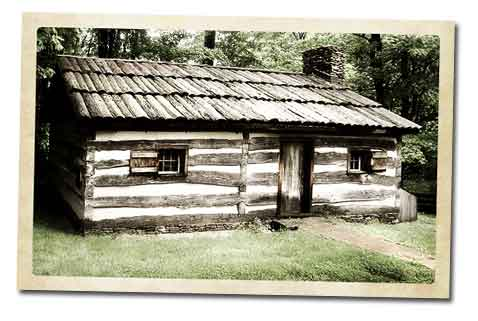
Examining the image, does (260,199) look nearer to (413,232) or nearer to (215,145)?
(215,145)

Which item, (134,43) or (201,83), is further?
(201,83)

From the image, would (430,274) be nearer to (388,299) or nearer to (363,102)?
(388,299)

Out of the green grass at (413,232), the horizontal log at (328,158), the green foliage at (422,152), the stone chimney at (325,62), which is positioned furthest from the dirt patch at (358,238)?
the stone chimney at (325,62)

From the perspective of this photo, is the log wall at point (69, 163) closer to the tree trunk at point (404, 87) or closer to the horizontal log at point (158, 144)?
the horizontal log at point (158, 144)

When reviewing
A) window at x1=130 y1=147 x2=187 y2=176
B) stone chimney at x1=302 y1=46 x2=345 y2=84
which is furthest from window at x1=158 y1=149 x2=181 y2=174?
stone chimney at x1=302 y1=46 x2=345 y2=84

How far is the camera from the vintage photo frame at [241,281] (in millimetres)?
4004

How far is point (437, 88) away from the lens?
4066mm

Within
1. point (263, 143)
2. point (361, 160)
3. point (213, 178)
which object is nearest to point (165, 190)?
point (213, 178)

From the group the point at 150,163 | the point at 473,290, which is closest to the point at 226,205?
the point at 150,163

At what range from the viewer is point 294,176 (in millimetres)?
4582

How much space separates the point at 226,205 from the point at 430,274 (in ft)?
6.01

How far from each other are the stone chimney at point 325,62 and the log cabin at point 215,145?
0.01 metres

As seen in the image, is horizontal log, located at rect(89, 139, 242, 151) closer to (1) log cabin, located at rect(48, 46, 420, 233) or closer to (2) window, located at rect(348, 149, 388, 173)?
(1) log cabin, located at rect(48, 46, 420, 233)

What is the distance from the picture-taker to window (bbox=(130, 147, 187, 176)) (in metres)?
4.27
